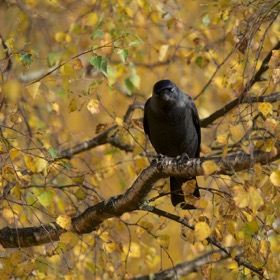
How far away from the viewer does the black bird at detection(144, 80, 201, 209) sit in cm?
496

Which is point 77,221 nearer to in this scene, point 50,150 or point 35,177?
point 50,150

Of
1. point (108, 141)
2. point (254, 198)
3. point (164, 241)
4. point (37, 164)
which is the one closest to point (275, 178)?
point (254, 198)

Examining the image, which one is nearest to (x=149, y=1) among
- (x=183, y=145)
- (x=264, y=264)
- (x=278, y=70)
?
(x=183, y=145)

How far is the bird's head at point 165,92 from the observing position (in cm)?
491

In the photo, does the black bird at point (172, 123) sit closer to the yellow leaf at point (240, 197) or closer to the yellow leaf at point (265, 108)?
the yellow leaf at point (265, 108)

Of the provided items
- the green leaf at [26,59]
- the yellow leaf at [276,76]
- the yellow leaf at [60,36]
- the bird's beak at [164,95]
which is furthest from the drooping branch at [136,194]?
the yellow leaf at [60,36]

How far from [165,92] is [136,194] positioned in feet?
4.29

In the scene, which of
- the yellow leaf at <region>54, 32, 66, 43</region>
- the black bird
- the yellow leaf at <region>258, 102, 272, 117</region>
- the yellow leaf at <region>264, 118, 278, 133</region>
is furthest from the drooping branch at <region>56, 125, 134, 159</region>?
the yellow leaf at <region>264, 118, 278, 133</region>

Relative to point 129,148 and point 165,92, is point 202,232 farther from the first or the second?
point 129,148

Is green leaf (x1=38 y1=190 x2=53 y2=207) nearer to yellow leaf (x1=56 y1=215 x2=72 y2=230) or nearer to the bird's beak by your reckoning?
yellow leaf (x1=56 y1=215 x2=72 y2=230)

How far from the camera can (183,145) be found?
16.8 feet

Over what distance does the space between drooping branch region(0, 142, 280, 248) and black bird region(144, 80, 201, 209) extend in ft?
3.33

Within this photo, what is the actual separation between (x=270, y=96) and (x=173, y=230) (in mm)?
3541

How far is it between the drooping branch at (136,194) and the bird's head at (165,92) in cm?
116
